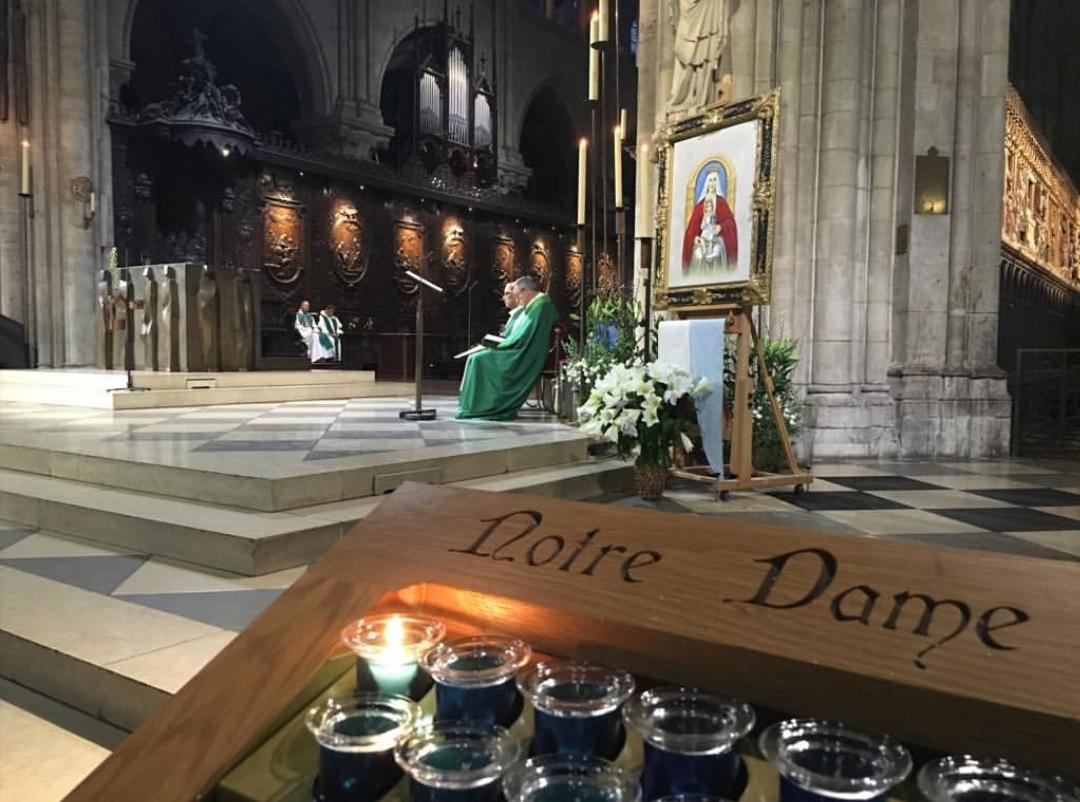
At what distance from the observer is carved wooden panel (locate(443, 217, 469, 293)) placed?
57.4 feet

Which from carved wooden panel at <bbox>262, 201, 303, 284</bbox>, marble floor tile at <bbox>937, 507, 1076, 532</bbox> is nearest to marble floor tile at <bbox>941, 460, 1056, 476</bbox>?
marble floor tile at <bbox>937, 507, 1076, 532</bbox>

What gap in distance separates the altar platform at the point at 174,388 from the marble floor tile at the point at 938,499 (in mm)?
6263

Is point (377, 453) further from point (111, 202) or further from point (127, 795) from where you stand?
point (111, 202)

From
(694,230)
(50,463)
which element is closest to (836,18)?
(694,230)

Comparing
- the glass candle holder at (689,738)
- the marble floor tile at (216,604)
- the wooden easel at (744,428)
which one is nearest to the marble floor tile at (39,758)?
the marble floor tile at (216,604)

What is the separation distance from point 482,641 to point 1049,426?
1078cm

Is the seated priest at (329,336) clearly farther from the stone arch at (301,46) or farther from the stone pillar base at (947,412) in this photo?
the stone pillar base at (947,412)

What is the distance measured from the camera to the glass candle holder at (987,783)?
2.37 feet

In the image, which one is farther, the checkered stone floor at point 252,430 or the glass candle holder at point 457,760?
the checkered stone floor at point 252,430

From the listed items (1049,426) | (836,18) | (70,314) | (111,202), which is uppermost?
(836,18)

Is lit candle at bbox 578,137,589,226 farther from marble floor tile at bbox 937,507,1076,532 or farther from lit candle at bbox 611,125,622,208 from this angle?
marble floor tile at bbox 937,507,1076,532

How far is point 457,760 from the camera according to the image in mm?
848

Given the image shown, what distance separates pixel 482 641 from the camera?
1.03 meters

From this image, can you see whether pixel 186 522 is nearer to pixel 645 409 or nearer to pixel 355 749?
pixel 645 409
